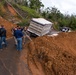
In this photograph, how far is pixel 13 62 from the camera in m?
15.8

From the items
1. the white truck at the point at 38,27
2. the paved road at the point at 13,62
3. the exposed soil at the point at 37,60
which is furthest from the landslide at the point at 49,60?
the white truck at the point at 38,27

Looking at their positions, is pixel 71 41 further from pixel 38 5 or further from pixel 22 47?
pixel 38 5

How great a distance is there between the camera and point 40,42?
63.1 ft

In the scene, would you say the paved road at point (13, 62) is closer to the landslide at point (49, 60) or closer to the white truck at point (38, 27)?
the landslide at point (49, 60)

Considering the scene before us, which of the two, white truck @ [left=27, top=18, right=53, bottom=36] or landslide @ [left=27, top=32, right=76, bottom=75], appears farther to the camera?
white truck @ [left=27, top=18, right=53, bottom=36]

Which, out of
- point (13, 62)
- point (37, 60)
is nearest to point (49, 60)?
point (37, 60)

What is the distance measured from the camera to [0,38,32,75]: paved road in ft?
47.2

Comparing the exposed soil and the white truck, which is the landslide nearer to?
the exposed soil

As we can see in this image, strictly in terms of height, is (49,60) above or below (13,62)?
above

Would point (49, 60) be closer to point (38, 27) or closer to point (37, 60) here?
point (37, 60)

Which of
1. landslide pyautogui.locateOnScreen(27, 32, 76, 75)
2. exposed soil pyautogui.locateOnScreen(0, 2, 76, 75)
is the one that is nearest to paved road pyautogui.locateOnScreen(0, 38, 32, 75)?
exposed soil pyautogui.locateOnScreen(0, 2, 76, 75)

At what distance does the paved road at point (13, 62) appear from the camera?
1439cm

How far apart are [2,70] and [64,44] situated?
7243mm

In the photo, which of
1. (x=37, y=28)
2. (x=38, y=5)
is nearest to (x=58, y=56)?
(x=37, y=28)
